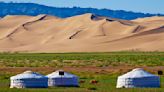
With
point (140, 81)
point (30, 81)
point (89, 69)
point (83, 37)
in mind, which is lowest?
point (140, 81)

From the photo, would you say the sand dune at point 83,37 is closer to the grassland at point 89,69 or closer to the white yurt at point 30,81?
the grassland at point 89,69

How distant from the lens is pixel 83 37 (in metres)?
175

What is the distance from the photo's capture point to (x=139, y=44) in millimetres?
154625

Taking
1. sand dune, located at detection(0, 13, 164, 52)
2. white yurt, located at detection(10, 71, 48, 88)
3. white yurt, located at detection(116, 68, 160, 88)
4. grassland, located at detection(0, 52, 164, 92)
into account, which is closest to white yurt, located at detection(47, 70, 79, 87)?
grassland, located at detection(0, 52, 164, 92)

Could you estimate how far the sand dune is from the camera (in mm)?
156250

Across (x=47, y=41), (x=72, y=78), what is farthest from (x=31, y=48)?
(x=72, y=78)

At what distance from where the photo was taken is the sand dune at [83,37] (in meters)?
156

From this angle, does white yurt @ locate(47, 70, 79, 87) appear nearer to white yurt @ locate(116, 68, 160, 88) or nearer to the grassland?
the grassland

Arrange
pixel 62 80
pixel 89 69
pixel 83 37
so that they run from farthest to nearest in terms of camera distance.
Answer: pixel 83 37, pixel 89 69, pixel 62 80

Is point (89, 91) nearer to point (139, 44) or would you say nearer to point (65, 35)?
point (139, 44)

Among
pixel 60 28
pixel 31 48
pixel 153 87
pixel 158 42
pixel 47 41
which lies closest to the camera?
pixel 153 87

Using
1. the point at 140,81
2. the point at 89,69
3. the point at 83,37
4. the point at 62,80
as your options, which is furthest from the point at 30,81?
the point at 83,37

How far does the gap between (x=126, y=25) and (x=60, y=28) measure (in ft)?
66.8

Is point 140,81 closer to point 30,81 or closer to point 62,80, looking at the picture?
point 62,80
